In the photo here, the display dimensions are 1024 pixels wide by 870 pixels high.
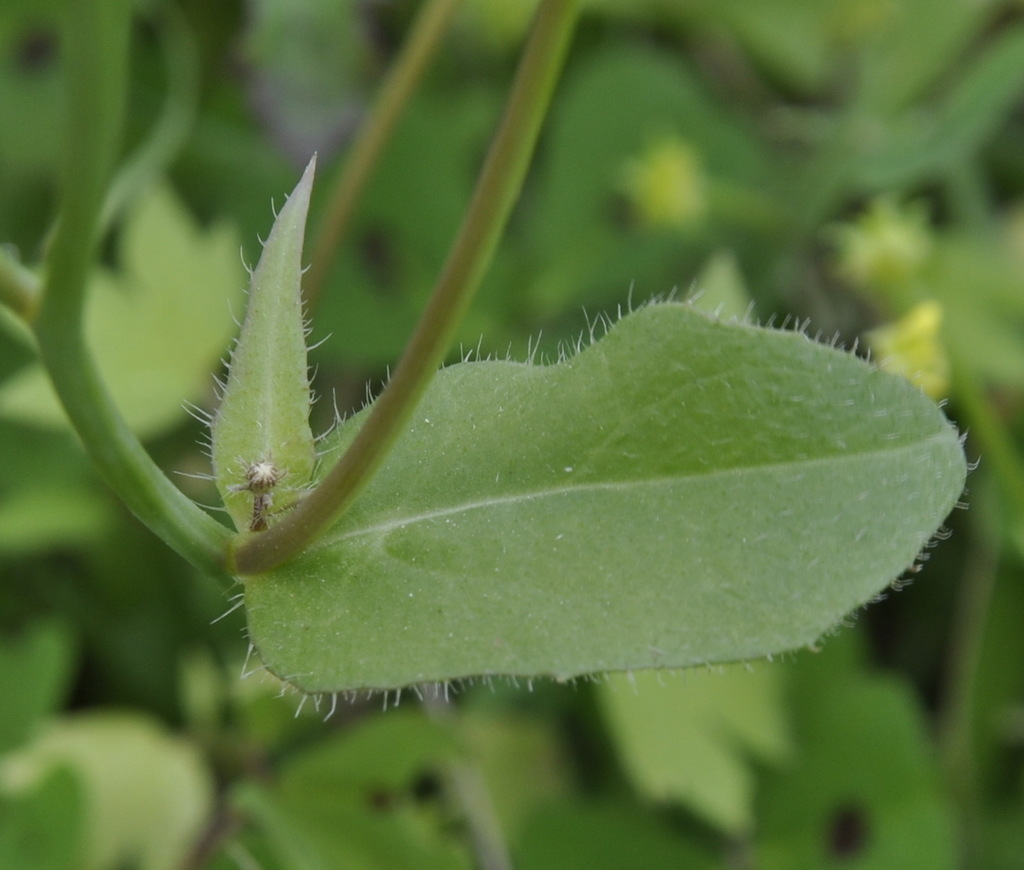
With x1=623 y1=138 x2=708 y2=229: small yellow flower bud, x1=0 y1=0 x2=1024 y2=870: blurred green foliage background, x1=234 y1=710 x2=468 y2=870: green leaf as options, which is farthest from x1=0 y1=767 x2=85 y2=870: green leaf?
x1=623 y1=138 x2=708 y2=229: small yellow flower bud

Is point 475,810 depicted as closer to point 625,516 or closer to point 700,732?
point 700,732

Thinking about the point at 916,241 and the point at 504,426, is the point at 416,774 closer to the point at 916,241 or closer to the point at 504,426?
the point at 504,426

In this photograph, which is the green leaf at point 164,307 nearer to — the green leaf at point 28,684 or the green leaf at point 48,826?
the green leaf at point 28,684

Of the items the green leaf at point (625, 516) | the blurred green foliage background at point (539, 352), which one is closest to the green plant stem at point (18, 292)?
the green leaf at point (625, 516)

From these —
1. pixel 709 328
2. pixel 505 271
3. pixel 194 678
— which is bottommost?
pixel 194 678

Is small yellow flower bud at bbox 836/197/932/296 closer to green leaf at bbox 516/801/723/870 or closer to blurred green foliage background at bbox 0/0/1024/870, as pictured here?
blurred green foliage background at bbox 0/0/1024/870

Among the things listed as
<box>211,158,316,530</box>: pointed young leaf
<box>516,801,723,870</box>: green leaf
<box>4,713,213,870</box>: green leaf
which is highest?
<box>211,158,316,530</box>: pointed young leaf

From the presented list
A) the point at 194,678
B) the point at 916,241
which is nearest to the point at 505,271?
the point at 916,241
